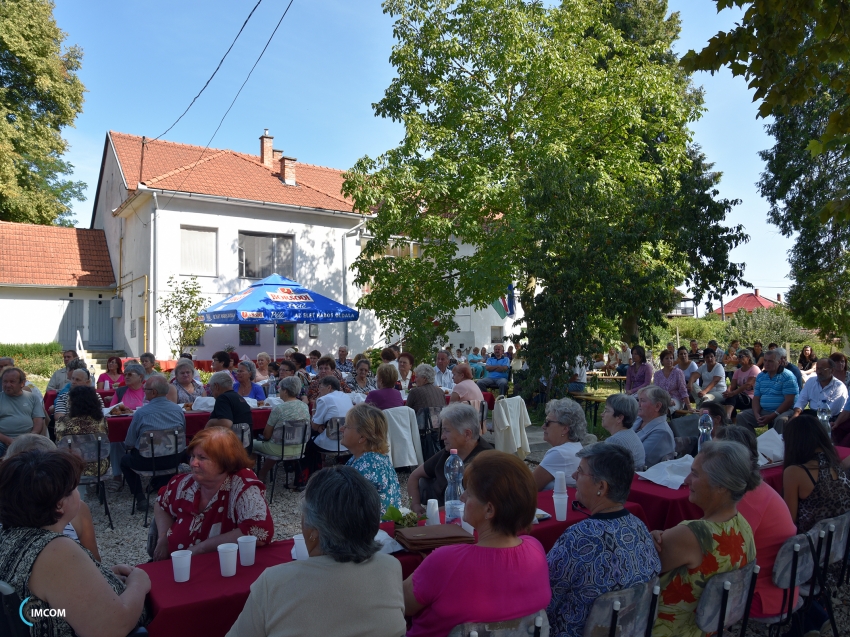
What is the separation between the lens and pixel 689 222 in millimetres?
13289

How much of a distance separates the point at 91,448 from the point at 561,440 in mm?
4195

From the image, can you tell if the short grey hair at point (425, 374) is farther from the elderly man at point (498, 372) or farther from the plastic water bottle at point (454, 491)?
the elderly man at point (498, 372)

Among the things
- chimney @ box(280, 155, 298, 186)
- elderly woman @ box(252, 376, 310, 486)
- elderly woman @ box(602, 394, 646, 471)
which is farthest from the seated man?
chimney @ box(280, 155, 298, 186)

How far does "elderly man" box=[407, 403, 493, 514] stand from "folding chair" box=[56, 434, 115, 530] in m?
3.12

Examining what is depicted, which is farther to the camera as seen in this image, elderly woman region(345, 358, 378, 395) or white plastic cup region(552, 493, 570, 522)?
elderly woman region(345, 358, 378, 395)

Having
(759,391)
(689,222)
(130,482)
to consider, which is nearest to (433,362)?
(689,222)

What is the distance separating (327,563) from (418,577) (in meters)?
0.41

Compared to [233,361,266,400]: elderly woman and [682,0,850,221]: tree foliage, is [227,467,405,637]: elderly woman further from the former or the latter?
[233,361,266,400]: elderly woman

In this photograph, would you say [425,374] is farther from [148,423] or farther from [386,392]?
[148,423]

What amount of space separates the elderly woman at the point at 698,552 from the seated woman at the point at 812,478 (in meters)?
1.01

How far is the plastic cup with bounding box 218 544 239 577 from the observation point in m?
2.50

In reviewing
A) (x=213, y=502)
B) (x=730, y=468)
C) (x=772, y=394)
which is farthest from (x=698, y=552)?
(x=772, y=394)

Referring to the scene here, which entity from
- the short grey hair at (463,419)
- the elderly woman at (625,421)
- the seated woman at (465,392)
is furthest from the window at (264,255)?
the elderly woman at (625,421)

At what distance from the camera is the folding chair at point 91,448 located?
5.64m
